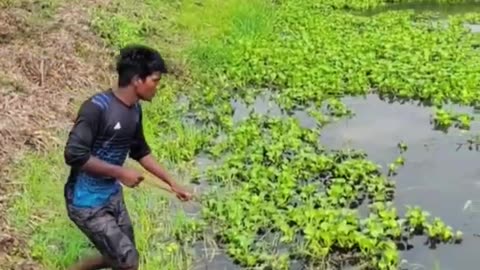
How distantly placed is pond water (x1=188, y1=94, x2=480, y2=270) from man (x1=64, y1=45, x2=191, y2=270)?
1796 mm

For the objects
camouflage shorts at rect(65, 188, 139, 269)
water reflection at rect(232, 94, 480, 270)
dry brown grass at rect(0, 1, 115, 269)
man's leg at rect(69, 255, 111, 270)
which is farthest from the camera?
dry brown grass at rect(0, 1, 115, 269)

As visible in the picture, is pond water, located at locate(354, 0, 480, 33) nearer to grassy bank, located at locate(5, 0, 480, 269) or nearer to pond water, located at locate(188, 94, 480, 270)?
grassy bank, located at locate(5, 0, 480, 269)

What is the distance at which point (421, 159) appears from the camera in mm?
9484

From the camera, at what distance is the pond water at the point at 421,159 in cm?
723

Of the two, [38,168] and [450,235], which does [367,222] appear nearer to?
[450,235]

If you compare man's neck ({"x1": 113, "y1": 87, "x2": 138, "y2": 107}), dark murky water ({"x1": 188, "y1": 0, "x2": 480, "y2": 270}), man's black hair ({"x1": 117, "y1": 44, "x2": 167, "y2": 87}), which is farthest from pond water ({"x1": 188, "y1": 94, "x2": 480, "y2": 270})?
man's black hair ({"x1": 117, "y1": 44, "x2": 167, "y2": 87})

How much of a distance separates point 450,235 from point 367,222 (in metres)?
0.75

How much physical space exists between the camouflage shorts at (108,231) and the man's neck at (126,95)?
0.67m

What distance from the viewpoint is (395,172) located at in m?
9.01

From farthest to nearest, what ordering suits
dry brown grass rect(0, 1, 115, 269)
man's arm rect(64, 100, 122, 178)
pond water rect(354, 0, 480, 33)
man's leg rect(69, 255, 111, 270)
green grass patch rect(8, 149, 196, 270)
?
pond water rect(354, 0, 480, 33) → dry brown grass rect(0, 1, 115, 269) → green grass patch rect(8, 149, 196, 270) → man's leg rect(69, 255, 111, 270) → man's arm rect(64, 100, 122, 178)

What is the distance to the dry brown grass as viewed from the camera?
8430 mm

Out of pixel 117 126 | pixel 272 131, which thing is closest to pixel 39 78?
pixel 272 131

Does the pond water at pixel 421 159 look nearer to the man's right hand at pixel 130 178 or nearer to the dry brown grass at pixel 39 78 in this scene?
the dry brown grass at pixel 39 78

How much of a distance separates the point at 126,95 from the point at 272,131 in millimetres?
5235
